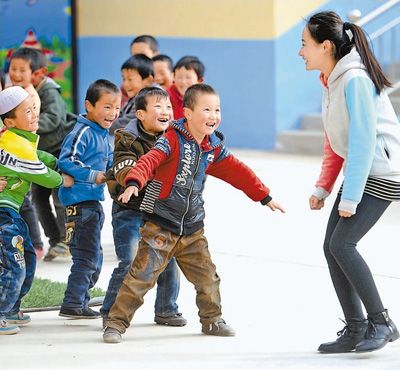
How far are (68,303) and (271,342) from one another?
1219 millimetres

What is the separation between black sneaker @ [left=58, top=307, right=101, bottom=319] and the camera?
19.7 feet

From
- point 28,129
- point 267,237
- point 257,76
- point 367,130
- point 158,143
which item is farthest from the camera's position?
point 257,76

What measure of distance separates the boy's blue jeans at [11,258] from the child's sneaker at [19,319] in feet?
0.34

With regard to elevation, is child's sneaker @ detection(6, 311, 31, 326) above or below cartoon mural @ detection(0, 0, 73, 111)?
below

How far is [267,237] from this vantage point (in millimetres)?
8586

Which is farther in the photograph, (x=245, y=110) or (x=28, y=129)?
(x=245, y=110)

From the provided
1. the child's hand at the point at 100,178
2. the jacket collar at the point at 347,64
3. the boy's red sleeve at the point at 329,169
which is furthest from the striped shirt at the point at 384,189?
the child's hand at the point at 100,178

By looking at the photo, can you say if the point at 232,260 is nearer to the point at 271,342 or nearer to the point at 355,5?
the point at 271,342

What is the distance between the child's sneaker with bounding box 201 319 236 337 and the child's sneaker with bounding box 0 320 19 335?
3.33ft

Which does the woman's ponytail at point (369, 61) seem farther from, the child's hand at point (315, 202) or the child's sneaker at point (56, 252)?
the child's sneaker at point (56, 252)

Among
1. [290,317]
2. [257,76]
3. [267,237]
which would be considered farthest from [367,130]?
[257,76]

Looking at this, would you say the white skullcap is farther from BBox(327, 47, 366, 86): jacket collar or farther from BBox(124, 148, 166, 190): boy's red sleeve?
BBox(327, 47, 366, 86): jacket collar

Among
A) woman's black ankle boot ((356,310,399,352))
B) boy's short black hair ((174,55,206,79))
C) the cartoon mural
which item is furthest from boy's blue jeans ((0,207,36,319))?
the cartoon mural

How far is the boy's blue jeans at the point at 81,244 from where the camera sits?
19.6 ft
